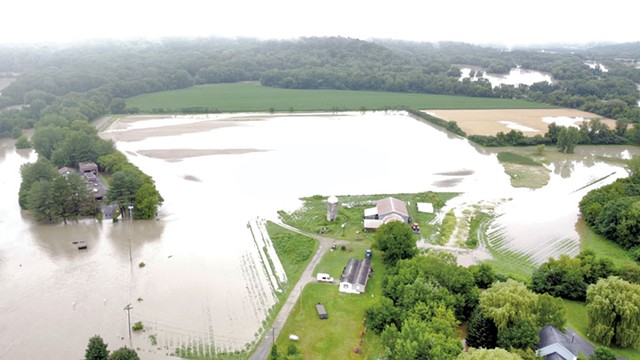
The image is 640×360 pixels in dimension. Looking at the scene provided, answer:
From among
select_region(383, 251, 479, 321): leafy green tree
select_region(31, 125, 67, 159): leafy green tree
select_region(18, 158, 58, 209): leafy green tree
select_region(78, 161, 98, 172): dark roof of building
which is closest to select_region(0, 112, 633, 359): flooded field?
select_region(18, 158, 58, 209): leafy green tree

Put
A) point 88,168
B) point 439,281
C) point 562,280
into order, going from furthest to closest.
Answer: point 88,168
point 562,280
point 439,281

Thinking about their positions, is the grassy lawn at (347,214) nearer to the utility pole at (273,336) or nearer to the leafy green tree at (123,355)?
the utility pole at (273,336)

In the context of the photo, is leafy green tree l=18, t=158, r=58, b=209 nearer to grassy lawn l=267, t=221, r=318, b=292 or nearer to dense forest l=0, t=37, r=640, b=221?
dense forest l=0, t=37, r=640, b=221

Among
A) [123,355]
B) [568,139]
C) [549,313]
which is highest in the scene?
[568,139]

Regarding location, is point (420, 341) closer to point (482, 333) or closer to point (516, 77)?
point (482, 333)

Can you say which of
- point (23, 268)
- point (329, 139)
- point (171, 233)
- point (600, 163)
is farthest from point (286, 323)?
point (600, 163)

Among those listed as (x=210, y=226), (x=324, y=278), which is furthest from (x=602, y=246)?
(x=210, y=226)
